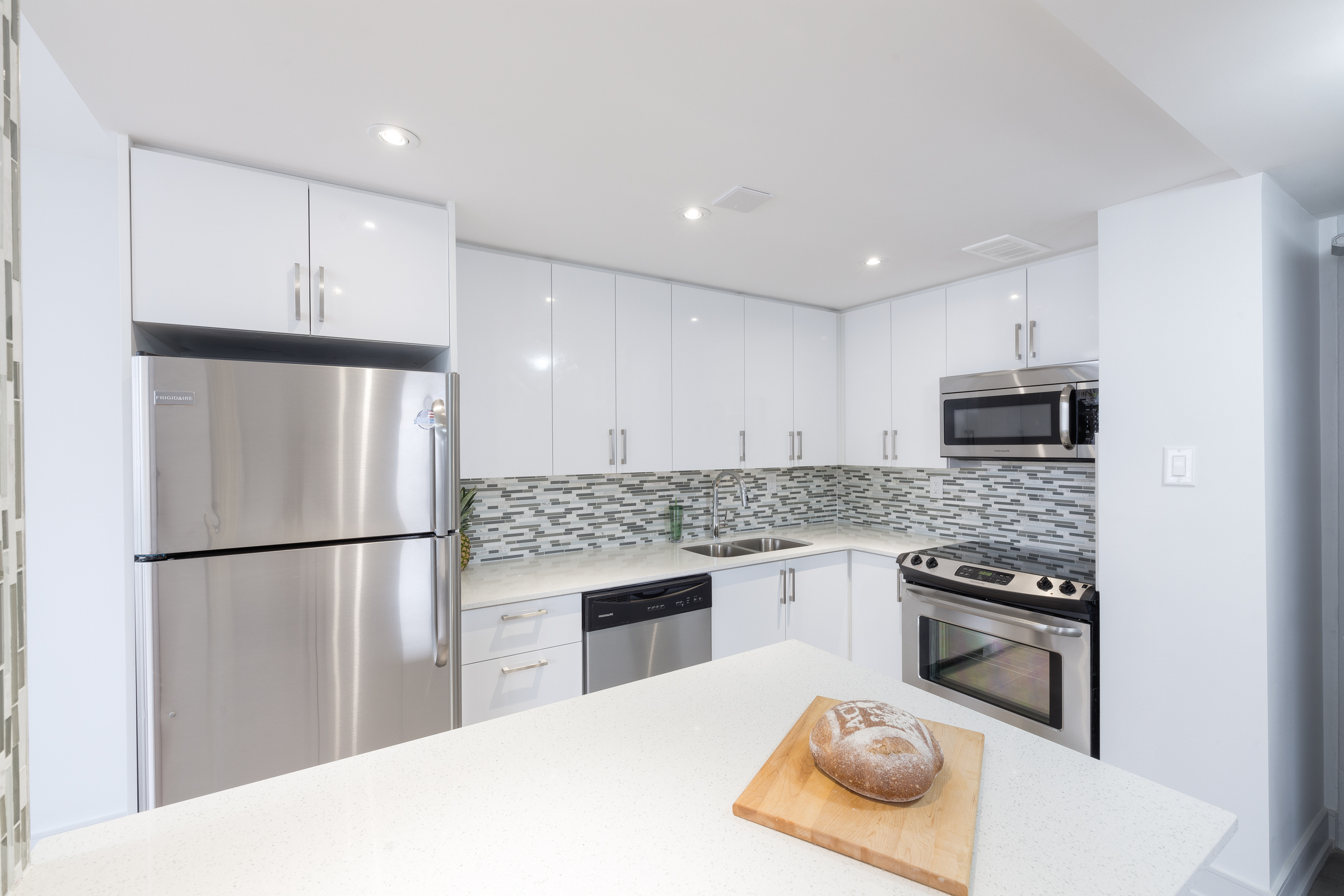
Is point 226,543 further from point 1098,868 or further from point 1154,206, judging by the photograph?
point 1154,206

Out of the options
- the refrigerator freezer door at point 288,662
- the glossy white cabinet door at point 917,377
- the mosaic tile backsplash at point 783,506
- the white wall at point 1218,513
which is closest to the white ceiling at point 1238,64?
the white wall at point 1218,513

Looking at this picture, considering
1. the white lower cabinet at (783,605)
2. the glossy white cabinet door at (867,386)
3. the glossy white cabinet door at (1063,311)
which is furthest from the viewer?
the glossy white cabinet door at (867,386)

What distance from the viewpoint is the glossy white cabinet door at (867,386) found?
3.41m

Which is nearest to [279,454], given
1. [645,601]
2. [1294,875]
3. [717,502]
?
[645,601]

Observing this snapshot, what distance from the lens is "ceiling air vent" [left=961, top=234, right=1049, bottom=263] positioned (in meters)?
2.43

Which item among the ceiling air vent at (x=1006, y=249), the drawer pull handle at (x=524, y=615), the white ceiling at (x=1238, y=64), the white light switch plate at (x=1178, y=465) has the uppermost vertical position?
the ceiling air vent at (x=1006, y=249)

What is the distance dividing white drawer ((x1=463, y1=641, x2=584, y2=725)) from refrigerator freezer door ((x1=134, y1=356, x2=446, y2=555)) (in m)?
0.66

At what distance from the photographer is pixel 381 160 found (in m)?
1.72

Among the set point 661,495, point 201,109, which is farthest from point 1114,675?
point 201,109

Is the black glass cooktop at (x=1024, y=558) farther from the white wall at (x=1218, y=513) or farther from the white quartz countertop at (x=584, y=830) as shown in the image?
the white quartz countertop at (x=584, y=830)

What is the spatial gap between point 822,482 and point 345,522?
3138 mm

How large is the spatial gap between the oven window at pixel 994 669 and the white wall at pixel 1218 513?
0.22 m

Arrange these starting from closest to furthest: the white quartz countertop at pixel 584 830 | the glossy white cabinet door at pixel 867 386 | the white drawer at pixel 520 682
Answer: the white quartz countertop at pixel 584 830 → the white drawer at pixel 520 682 → the glossy white cabinet door at pixel 867 386

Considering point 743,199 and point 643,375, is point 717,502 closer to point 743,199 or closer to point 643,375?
point 643,375
